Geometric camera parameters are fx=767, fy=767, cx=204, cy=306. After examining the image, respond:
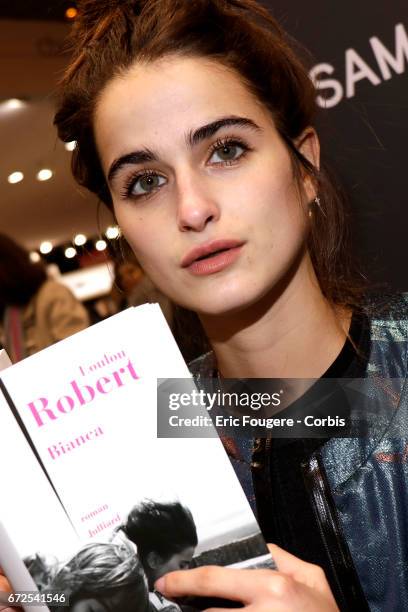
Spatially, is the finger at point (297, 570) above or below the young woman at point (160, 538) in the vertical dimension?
below

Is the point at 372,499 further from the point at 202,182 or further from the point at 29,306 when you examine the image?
the point at 29,306

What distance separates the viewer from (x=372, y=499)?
108 cm

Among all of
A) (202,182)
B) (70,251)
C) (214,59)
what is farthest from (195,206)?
(70,251)

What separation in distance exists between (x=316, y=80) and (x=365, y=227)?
0.29 meters

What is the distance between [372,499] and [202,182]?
0.51 m

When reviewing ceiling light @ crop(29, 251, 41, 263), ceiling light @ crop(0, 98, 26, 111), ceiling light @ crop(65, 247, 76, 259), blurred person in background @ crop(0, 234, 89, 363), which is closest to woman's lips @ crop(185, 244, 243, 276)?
ceiling light @ crop(65, 247, 76, 259)

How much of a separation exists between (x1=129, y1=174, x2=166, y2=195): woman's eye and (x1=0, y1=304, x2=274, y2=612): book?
38cm

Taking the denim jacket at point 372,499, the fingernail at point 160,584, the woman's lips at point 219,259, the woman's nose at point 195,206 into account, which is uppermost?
the woman's nose at point 195,206

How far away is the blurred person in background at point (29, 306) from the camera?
8.95 feet

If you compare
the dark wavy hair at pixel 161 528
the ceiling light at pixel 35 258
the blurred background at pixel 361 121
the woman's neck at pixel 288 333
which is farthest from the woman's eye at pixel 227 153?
the ceiling light at pixel 35 258

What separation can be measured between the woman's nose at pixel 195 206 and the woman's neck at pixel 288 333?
0.20 metres

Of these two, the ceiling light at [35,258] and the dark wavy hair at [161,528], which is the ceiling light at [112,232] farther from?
the ceiling light at [35,258]

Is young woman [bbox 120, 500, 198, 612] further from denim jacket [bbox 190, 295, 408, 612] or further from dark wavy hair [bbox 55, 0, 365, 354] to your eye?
dark wavy hair [bbox 55, 0, 365, 354]

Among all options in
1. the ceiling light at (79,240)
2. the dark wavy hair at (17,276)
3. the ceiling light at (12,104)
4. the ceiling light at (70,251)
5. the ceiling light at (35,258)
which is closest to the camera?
the ceiling light at (79,240)
